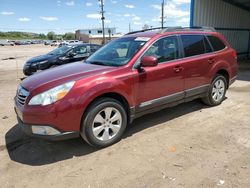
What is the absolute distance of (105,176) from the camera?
3.14 metres

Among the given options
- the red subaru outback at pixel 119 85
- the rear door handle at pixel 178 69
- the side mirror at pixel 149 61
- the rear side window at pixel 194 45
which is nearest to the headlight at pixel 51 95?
the red subaru outback at pixel 119 85

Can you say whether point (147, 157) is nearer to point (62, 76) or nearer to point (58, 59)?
point (62, 76)

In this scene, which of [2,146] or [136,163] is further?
[2,146]

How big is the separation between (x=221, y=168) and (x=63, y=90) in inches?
94.0

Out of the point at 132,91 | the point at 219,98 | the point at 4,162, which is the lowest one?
the point at 4,162

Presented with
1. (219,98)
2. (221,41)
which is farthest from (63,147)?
(221,41)

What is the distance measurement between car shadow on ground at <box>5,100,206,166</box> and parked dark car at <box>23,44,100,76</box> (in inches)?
232

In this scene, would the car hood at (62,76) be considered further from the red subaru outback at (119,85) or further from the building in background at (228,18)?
the building in background at (228,18)

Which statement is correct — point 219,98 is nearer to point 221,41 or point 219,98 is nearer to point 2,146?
point 221,41

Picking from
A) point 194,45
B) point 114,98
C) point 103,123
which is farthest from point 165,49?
point 103,123

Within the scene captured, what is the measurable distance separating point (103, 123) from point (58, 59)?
24.2 ft

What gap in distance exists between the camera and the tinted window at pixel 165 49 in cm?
434

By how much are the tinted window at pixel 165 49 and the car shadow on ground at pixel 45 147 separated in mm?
1295

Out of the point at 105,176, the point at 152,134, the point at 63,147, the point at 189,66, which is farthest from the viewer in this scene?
A: the point at 189,66
